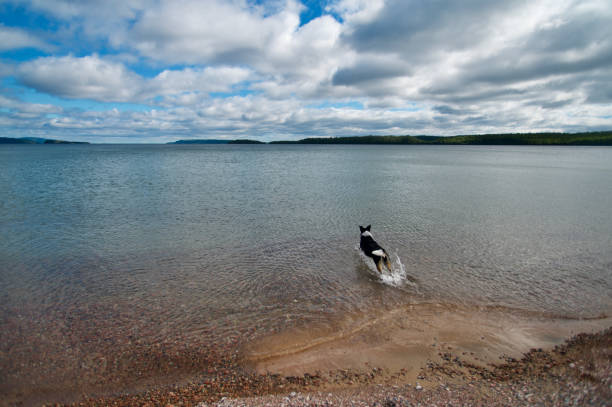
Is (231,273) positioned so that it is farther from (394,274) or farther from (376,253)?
(394,274)

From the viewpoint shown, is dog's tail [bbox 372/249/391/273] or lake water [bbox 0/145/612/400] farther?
dog's tail [bbox 372/249/391/273]

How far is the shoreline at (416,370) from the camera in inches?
254

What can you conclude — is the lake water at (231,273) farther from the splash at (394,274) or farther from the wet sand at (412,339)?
the wet sand at (412,339)

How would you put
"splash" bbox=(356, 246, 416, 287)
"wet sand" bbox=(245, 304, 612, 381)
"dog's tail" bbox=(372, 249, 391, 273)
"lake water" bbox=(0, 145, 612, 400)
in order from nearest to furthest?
"wet sand" bbox=(245, 304, 612, 381)
"lake water" bbox=(0, 145, 612, 400)
"splash" bbox=(356, 246, 416, 287)
"dog's tail" bbox=(372, 249, 391, 273)

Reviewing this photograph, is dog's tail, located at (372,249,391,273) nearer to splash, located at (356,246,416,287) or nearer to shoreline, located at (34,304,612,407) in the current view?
splash, located at (356,246,416,287)

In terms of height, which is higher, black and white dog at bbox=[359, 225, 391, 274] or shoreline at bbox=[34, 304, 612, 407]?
black and white dog at bbox=[359, 225, 391, 274]

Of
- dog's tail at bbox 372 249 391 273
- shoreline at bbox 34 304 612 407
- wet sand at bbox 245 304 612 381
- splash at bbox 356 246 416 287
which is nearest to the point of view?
shoreline at bbox 34 304 612 407

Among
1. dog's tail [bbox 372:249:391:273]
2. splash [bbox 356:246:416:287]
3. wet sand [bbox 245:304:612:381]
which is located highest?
dog's tail [bbox 372:249:391:273]

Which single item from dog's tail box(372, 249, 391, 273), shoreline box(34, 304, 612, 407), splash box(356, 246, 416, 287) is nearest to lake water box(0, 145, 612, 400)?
splash box(356, 246, 416, 287)

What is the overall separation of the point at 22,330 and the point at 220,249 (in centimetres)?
845

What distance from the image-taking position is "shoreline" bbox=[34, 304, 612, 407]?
21.2 feet

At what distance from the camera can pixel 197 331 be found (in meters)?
9.32

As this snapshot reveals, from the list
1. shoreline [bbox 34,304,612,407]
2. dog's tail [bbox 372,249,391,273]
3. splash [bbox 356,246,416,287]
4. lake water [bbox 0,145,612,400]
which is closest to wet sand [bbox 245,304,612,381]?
shoreline [bbox 34,304,612,407]

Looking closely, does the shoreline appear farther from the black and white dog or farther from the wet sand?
the black and white dog
